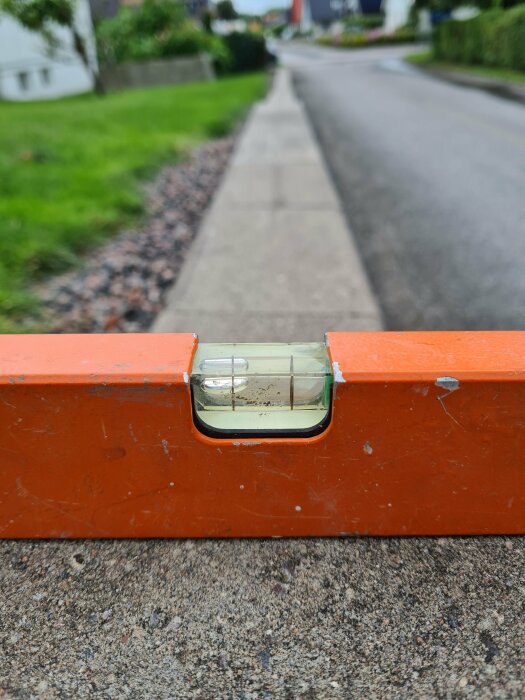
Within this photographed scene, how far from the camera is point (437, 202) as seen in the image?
253 inches

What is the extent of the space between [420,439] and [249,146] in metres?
9.10

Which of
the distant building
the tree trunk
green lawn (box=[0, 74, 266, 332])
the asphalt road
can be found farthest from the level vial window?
the distant building

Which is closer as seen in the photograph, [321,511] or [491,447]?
[491,447]

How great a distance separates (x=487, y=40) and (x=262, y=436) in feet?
79.8

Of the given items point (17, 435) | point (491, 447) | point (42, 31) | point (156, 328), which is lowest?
point (156, 328)

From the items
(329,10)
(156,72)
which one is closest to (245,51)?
(156,72)

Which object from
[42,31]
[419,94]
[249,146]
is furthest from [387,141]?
[42,31]

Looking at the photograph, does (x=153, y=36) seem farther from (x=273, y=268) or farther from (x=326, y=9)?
(x=326, y=9)

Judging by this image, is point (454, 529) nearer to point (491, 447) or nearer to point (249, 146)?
point (491, 447)

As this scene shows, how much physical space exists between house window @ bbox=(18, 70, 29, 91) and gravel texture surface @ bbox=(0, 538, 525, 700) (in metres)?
25.3

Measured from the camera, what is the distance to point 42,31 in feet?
59.2

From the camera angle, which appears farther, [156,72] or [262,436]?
[156,72]

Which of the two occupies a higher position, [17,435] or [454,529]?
[17,435]

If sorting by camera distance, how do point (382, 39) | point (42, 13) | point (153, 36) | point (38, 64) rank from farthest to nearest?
point (382, 39), point (153, 36), point (38, 64), point (42, 13)
